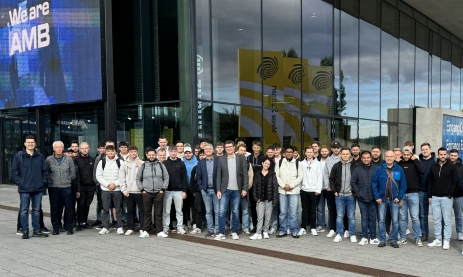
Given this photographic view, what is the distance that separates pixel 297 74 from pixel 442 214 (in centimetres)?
1063

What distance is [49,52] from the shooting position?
17562mm

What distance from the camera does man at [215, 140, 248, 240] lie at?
9508 mm

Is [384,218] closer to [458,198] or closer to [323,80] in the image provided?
[458,198]

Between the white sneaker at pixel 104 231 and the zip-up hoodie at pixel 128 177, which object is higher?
the zip-up hoodie at pixel 128 177

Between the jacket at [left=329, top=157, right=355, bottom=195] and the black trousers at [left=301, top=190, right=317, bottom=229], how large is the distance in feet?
2.28

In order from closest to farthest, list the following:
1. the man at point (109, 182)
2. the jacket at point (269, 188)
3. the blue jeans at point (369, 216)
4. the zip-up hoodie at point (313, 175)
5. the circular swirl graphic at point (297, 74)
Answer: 1. the blue jeans at point (369, 216)
2. the jacket at point (269, 188)
3. the zip-up hoodie at point (313, 175)
4. the man at point (109, 182)
5. the circular swirl graphic at point (297, 74)

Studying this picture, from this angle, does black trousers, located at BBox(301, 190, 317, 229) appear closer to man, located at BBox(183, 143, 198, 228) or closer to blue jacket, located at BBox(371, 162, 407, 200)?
blue jacket, located at BBox(371, 162, 407, 200)

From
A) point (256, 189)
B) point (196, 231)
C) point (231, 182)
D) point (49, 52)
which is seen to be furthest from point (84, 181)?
point (49, 52)

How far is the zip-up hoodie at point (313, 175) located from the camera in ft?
32.3

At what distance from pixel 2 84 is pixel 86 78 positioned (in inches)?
256

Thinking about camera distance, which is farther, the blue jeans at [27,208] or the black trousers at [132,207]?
the black trousers at [132,207]

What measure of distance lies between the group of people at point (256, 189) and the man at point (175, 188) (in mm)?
20

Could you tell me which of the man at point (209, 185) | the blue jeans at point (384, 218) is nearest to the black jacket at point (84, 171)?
the man at point (209, 185)

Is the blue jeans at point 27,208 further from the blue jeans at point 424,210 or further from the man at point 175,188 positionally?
the blue jeans at point 424,210
